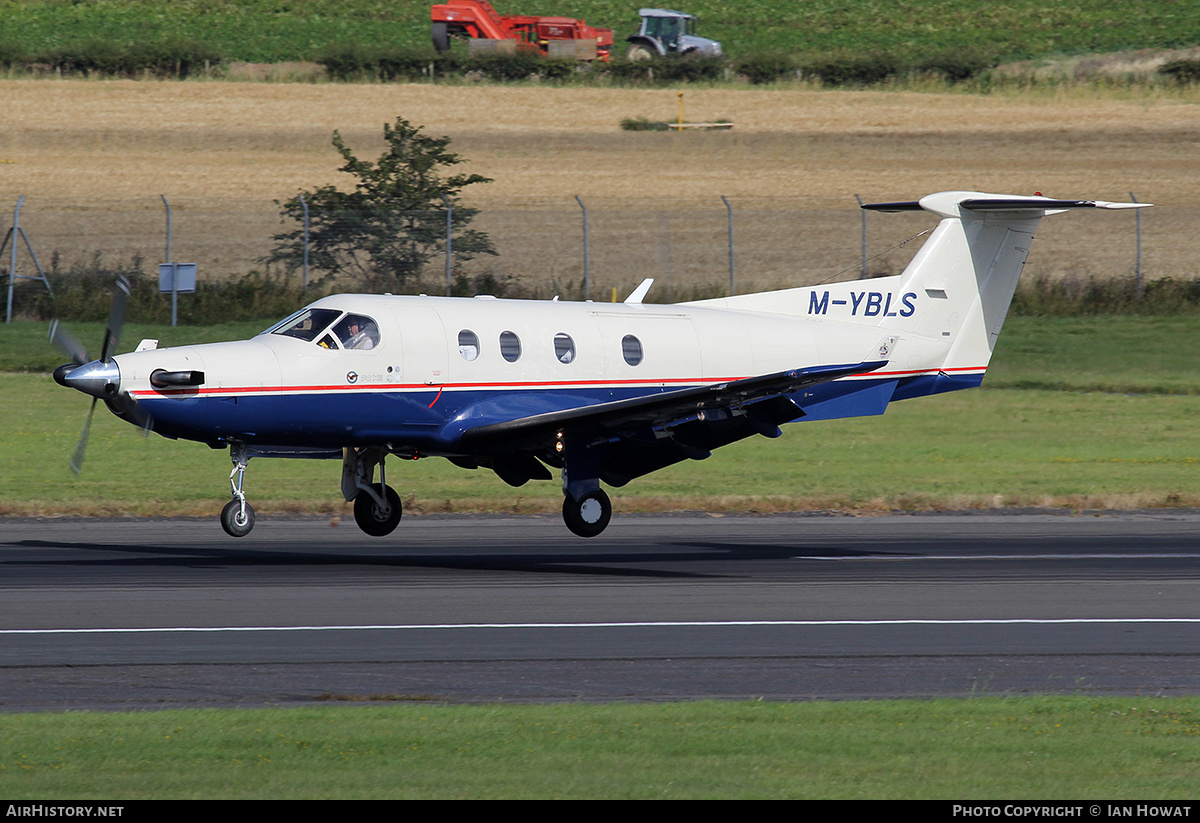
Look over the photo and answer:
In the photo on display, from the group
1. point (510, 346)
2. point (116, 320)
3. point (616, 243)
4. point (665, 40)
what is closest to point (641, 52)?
point (665, 40)

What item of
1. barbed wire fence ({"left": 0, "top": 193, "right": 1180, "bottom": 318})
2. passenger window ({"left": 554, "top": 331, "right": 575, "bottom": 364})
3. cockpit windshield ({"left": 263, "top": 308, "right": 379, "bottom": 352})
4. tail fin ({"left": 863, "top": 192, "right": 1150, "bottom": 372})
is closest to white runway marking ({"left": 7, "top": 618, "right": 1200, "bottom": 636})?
cockpit windshield ({"left": 263, "top": 308, "right": 379, "bottom": 352})

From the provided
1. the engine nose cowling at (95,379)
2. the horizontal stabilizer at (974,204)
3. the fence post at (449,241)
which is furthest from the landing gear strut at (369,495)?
the fence post at (449,241)

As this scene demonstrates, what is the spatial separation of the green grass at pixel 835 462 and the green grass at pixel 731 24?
38.1m

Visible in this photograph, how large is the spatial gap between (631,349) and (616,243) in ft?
89.9

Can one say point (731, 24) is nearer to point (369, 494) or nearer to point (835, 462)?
point (835, 462)

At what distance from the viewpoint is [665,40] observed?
69.1m

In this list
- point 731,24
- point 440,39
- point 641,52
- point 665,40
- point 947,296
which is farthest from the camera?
point 731,24

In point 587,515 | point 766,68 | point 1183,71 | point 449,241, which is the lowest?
point 587,515

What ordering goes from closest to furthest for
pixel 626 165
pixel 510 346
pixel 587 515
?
pixel 510 346 < pixel 587 515 < pixel 626 165

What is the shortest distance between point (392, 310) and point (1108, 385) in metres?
21.8

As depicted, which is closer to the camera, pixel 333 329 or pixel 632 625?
pixel 632 625

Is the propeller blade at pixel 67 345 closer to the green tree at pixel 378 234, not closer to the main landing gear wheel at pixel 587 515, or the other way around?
the main landing gear wheel at pixel 587 515

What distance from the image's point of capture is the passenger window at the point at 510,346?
57.5ft

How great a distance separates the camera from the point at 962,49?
2793 inches
